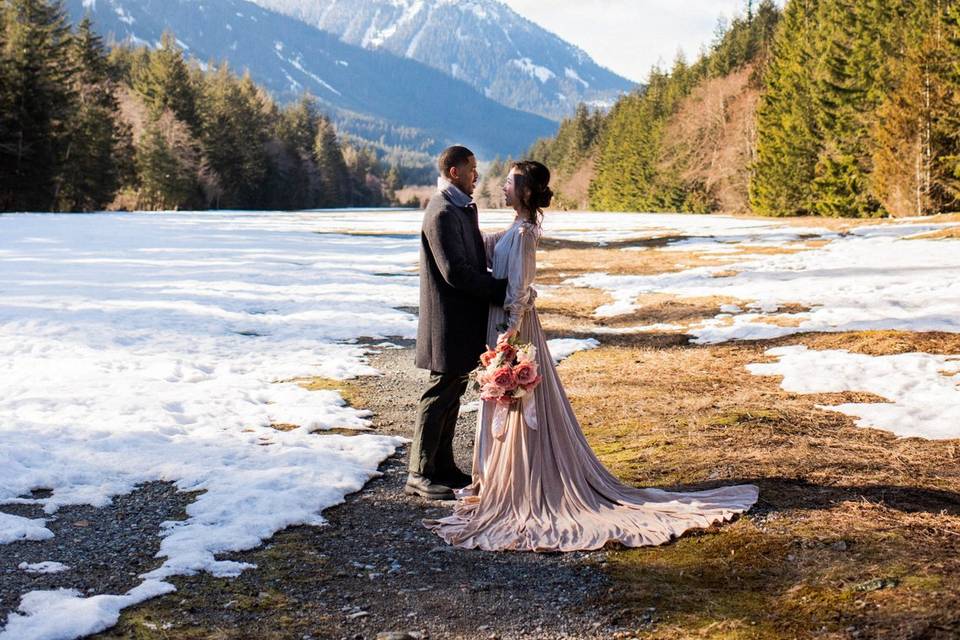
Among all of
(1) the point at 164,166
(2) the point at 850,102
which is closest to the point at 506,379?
(2) the point at 850,102

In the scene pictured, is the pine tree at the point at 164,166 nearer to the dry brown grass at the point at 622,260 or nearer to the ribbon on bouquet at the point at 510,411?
the dry brown grass at the point at 622,260

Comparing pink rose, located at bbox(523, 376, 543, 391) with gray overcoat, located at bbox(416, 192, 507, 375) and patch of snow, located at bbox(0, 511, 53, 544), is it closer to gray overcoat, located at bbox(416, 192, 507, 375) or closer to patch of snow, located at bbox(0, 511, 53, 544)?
gray overcoat, located at bbox(416, 192, 507, 375)

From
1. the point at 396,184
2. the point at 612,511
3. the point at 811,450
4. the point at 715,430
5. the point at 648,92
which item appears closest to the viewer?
the point at 612,511

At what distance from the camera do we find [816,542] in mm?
4742

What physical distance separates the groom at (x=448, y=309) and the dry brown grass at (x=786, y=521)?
143cm

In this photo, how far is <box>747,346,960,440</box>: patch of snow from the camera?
7.40m

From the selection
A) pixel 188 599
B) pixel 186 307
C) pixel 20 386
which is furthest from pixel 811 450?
pixel 186 307

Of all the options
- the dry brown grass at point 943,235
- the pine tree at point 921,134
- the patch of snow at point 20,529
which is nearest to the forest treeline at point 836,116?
the pine tree at point 921,134

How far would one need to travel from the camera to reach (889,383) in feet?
28.8

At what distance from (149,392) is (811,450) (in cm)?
677

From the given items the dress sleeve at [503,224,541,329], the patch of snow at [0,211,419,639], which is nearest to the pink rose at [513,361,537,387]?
the dress sleeve at [503,224,541,329]

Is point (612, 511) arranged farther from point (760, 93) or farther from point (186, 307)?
point (760, 93)

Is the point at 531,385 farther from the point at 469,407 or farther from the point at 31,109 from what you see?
the point at 31,109

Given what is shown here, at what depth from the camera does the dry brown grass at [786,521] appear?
388cm
